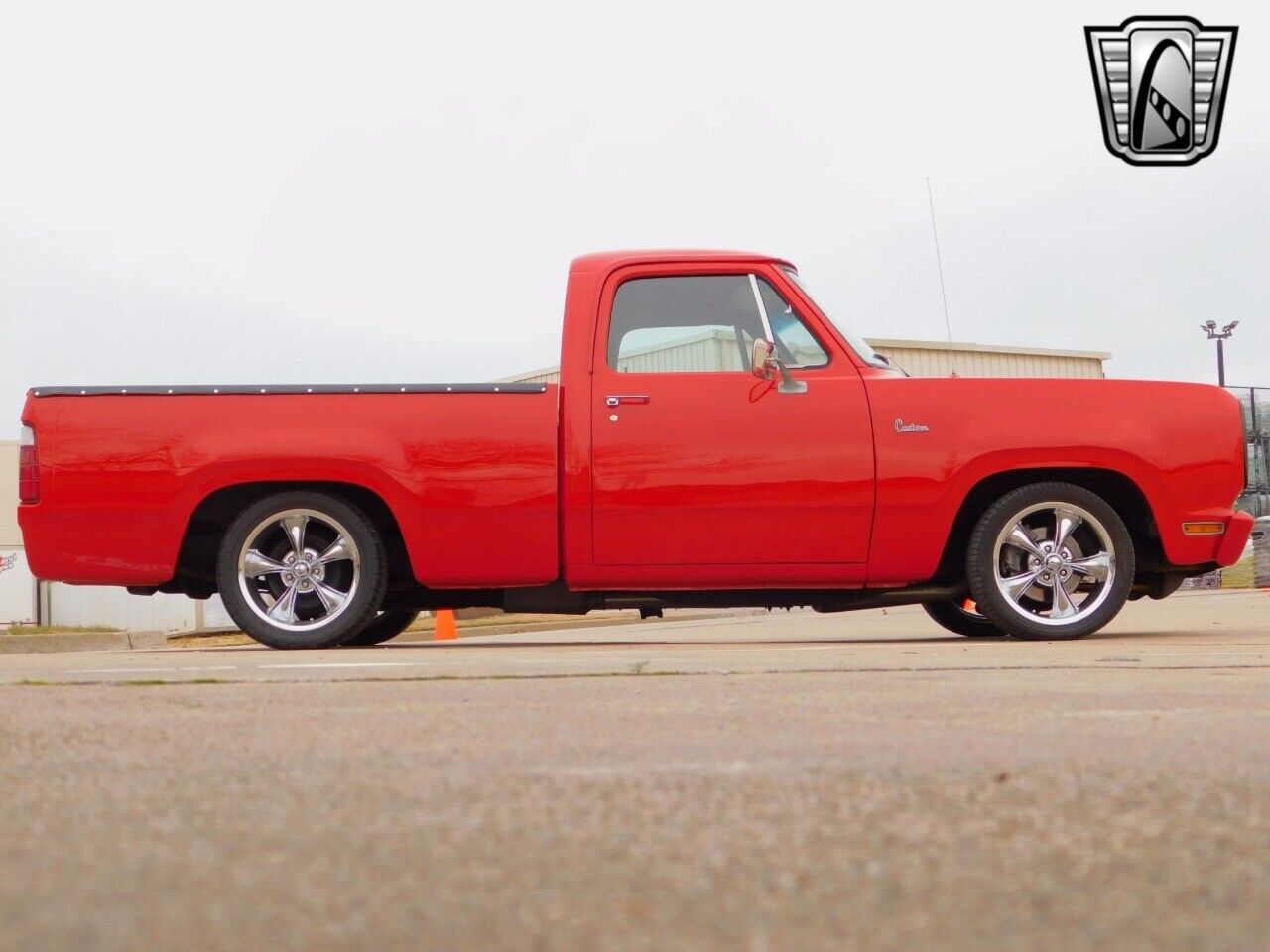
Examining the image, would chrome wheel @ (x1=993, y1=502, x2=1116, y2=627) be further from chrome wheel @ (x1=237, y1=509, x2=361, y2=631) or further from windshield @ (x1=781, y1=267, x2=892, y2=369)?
chrome wheel @ (x1=237, y1=509, x2=361, y2=631)

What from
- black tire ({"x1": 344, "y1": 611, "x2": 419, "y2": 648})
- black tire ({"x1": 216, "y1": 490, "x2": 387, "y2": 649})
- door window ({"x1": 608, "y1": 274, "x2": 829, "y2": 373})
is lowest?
black tire ({"x1": 344, "y1": 611, "x2": 419, "y2": 648})

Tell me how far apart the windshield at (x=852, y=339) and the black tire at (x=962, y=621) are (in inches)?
64.3

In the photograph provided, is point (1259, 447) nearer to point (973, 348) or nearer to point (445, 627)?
point (973, 348)

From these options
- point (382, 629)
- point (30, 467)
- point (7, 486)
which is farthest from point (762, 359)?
point (7, 486)

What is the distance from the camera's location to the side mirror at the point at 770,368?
676 centimetres

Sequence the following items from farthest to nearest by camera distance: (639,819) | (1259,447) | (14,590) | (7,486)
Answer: (7,486)
(14,590)
(1259,447)
(639,819)

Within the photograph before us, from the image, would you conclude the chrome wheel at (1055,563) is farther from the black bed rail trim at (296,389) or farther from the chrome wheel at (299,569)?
the chrome wheel at (299,569)

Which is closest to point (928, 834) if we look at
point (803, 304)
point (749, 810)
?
point (749, 810)

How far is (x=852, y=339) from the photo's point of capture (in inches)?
282

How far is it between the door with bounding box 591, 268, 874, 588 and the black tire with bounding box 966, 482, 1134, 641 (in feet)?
1.84

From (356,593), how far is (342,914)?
18.4 feet

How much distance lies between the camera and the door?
6758 mm

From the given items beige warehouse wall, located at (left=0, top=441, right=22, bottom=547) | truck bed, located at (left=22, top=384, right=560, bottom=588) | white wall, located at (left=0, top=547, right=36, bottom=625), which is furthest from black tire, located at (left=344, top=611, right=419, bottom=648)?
beige warehouse wall, located at (left=0, top=441, right=22, bottom=547)

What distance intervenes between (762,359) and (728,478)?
1.78ft
